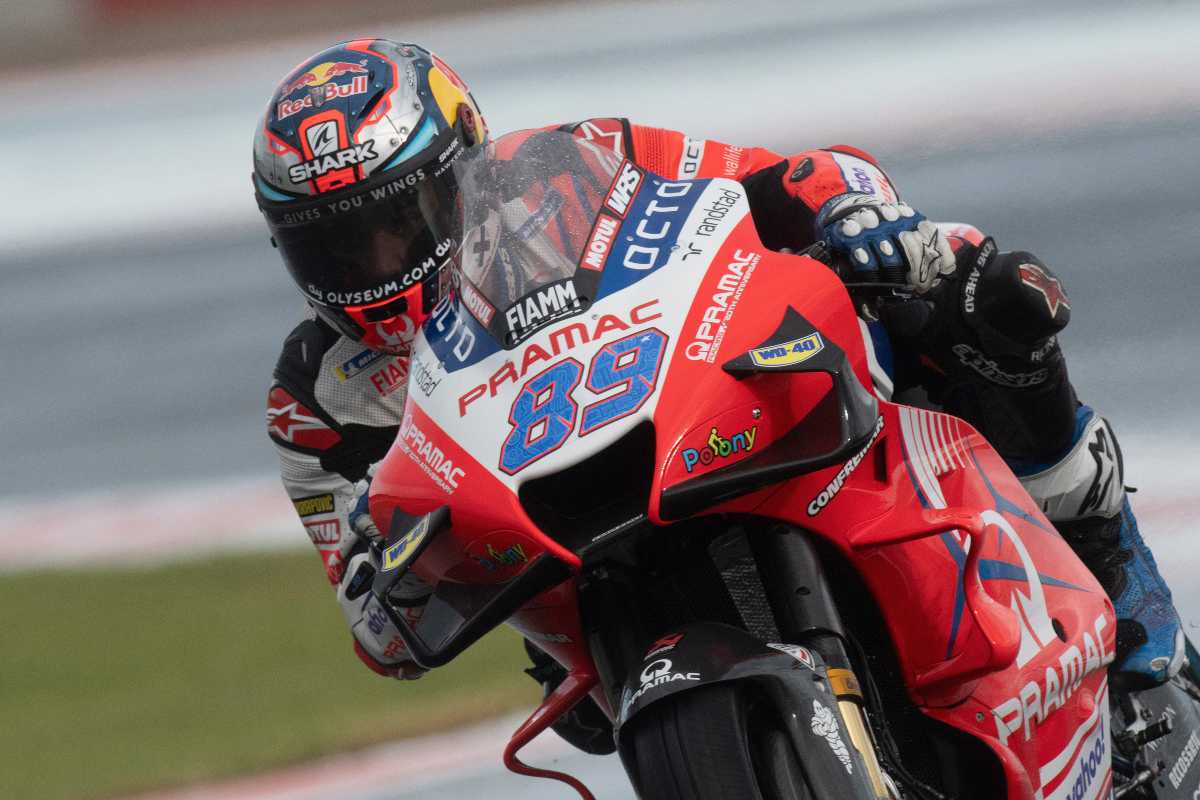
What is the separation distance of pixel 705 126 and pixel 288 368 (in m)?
7.18

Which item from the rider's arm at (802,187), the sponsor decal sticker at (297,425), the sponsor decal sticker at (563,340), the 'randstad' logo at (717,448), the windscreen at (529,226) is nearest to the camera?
the 'randstad' logo at (717,448)

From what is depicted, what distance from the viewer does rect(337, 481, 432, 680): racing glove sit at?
124 inches

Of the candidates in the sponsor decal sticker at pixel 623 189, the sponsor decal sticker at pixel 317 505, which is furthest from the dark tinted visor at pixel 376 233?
the sponsor decal sticker at pixel 623 189

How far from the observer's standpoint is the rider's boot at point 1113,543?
3.74 meters

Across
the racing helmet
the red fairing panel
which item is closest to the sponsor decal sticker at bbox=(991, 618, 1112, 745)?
the red fairing panel

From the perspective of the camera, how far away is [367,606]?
3410mm

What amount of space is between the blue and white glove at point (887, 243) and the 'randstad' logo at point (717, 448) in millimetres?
465

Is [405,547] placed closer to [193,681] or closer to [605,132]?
[605,132]

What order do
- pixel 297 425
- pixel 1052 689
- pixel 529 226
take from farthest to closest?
pixel 297 425
pixel 1052 689
pixel 529 226

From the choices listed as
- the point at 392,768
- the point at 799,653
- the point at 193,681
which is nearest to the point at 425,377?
the point at 799,653

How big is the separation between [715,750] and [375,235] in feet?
6.42

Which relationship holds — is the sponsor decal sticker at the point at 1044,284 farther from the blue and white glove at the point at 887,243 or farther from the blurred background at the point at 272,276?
the blurred background at the point at 272,276

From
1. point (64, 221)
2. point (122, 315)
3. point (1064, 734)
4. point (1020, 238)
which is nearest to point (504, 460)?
point (1064, 734)

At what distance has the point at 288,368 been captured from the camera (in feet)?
14.4
